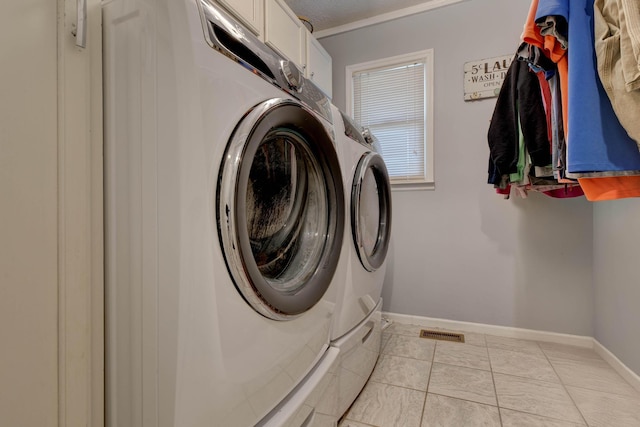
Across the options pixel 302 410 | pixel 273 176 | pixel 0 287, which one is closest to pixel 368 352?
pixel 302 410

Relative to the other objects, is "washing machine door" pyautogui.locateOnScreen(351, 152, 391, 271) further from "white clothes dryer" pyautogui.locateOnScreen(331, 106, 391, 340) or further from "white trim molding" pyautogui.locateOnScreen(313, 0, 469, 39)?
"white trim molding" pyautogui.locateOnScreen(313, 0, 469, 39)

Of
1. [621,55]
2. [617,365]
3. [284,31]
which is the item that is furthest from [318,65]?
[617,365]

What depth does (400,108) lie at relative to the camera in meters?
2.19

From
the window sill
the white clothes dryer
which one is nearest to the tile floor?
the white clothes dryer

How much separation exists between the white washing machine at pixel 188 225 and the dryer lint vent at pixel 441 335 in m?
1.44

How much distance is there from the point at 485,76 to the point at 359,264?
1.66 meters

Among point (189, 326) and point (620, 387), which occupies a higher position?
point (189, 326)

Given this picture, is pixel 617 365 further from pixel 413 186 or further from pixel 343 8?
pixel 343 8

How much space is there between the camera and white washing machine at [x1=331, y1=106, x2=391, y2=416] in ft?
3.40

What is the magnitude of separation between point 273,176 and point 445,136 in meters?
1.64

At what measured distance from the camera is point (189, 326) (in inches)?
19.2

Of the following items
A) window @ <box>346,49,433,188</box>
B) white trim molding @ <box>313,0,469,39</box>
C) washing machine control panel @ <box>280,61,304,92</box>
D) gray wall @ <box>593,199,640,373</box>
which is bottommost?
gray wall @ <box>593,199,640,373</box>

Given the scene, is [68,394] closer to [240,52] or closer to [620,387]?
[240,52]

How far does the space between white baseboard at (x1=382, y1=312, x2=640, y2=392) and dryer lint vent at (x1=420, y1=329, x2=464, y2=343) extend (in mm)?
87
